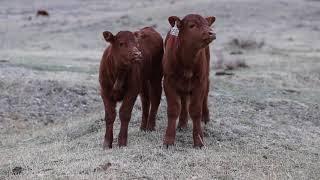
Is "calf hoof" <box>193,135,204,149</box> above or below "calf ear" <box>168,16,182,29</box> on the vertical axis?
below

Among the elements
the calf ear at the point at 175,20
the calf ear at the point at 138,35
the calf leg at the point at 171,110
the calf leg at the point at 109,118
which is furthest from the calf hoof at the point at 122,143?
the calf ear at the point at 175,20

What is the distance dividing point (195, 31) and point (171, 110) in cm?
115

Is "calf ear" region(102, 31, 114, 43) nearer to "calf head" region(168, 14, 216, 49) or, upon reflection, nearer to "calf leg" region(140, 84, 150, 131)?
"calf head" region(168, 14, 216, 49)

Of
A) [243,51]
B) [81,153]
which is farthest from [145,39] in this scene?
[243,51]

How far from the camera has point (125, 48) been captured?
8633 mm

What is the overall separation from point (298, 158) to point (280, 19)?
73.0ft

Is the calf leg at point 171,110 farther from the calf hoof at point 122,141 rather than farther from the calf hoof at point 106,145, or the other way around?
the calf hoof at point 106,145

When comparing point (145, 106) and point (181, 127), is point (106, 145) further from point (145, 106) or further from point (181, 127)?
point (181, 127)

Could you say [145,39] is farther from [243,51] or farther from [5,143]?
[243,51]

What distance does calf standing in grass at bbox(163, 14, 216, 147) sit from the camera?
852 cm

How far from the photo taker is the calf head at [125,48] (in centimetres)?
854

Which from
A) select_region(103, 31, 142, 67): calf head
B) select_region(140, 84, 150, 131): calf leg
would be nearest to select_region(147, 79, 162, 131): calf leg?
select_region(140, 84, 150, 131): calf leg

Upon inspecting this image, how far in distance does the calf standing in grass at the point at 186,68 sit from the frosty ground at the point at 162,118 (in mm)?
Answer: 424

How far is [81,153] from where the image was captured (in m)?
8.59
